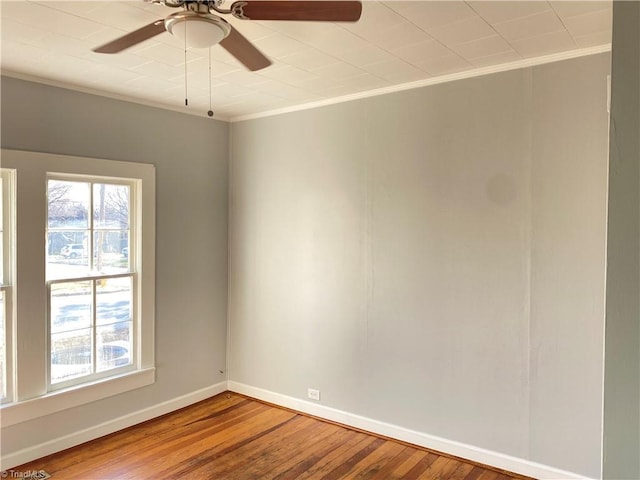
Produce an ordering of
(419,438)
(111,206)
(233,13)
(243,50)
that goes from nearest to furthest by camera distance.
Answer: (233,13) → (243,50) → (419,438) → (111,206)

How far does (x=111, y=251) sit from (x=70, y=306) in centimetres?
51

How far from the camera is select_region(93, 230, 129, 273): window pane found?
3.56m

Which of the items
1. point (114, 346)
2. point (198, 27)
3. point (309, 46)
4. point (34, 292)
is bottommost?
point (114, 346)

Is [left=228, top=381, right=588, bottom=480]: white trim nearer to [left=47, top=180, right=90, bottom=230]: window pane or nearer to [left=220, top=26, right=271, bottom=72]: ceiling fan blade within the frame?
[left=47, top=180, right=90, bottom=230]: window pane

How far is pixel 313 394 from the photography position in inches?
154

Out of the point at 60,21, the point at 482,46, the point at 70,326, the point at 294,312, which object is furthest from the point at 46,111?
the point at 482,46

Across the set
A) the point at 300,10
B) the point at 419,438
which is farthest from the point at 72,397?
the point at 300,10

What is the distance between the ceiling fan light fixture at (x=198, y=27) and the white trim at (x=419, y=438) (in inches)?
114

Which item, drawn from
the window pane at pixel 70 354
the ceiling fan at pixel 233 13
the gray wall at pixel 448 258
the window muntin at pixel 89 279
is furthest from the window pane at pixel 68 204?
the ceiling fan at pixel 233 13

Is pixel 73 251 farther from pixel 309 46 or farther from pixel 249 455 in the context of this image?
pixel 309 46

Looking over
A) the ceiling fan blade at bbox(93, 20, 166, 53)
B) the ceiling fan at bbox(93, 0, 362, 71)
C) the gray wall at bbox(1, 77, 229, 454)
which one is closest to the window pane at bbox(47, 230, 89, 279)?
the gray wall at bbox(1, 77, 229, 454)

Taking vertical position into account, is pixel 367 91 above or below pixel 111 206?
above

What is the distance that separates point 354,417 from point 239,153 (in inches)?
101

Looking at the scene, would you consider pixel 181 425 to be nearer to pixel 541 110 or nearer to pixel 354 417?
pixel 354 417
